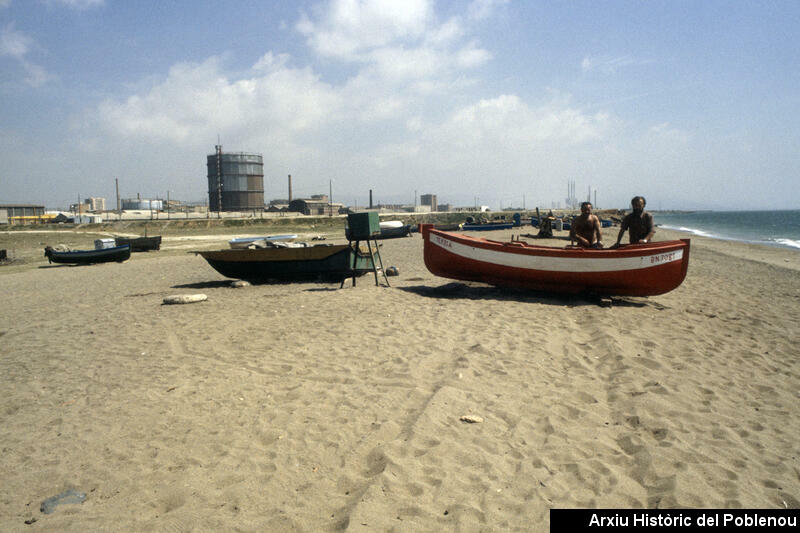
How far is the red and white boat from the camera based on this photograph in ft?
31.7

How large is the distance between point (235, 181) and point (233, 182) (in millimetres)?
393

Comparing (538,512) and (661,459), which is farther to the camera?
(661,459)

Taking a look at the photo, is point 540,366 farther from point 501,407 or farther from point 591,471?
point 591,471

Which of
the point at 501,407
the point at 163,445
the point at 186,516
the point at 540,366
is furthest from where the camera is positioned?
the point at 540,366

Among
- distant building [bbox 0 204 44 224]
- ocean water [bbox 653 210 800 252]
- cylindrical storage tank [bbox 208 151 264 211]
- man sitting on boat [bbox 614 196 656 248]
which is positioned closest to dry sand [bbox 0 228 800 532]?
man sitting on boat [bbox 614 196 656 248]

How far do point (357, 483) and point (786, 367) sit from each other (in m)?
6.37

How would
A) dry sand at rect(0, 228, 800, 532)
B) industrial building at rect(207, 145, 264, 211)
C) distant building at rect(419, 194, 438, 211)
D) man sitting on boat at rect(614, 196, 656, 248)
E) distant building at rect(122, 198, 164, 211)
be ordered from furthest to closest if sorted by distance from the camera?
distant building at rect(419, 194, 438, 211), distant building at rect(122, 198, 164, 211), industrial building at rect(207, 145, 264, 211), man sitting on boat at rect(614, 196, 656, 248), dry sand at rect(0, 228, 800, 532)

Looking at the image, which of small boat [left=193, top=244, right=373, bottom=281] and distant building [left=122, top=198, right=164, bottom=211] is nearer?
small boat [left=193, top=244, right=373, bottom=281]

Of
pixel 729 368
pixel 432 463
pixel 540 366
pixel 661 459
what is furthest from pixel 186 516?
pixel 729 368

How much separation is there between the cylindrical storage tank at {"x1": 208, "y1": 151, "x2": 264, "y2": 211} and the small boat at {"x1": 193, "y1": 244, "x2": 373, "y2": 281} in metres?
72.3

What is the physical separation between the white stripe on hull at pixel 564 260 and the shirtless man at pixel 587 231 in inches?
42.5

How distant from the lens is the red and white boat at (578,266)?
9.66 m

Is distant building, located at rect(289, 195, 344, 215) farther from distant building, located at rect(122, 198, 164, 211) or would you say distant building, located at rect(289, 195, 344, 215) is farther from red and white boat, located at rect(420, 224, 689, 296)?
red and white boat, located at rect(420, 224, 689, 296)

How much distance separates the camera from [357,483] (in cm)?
369
